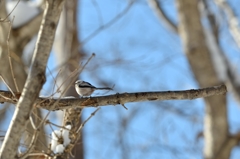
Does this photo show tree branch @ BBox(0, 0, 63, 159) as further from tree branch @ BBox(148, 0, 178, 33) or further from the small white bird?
tree branch @ BBox(148, 0, 178, 33)

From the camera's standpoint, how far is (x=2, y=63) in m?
2.88

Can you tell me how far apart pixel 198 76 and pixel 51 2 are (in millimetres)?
2746

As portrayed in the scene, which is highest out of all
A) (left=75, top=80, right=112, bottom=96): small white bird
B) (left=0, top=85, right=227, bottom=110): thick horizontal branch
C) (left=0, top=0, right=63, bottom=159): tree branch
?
(left=75, top=80, right=112, bottom=96): small white bird

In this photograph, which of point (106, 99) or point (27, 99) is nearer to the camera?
point (27, 99)

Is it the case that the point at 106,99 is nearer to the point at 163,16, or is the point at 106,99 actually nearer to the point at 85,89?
the point at 85,89

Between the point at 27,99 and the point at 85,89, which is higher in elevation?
the point at 85,89

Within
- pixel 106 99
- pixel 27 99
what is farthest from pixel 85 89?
pixel 27 99

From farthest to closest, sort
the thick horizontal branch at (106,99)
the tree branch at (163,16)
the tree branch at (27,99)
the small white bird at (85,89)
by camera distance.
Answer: the tree branch at (163,16) < the small white bird at (85,89) < the thick horizontal branch at (106,99) < the tree branch at (27,99)

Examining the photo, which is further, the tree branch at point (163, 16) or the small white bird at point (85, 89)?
the tree branch at point (163, 16)

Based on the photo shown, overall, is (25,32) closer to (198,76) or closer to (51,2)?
(198,76)

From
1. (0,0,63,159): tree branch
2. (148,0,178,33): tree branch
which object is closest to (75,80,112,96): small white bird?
(0,0,63,159): tree branch

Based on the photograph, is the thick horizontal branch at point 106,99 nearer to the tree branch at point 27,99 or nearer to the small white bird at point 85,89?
the small white bird at point 85,89

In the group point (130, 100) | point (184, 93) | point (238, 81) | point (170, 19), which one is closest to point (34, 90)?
point (130, 100)

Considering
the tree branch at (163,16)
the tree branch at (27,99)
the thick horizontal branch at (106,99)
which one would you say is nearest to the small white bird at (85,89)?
the thick horizontal branch at (106,99)
